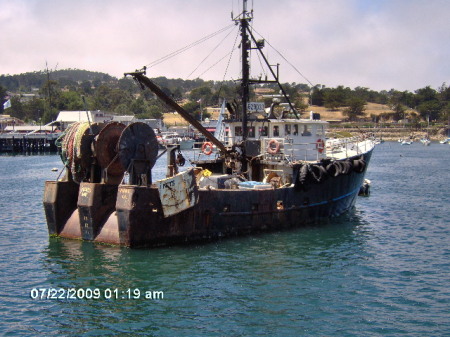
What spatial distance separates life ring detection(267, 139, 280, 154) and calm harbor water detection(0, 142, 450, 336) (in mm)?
3504

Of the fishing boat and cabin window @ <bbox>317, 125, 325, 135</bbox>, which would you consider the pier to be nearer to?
the fishing boat

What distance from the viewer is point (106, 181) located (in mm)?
20375

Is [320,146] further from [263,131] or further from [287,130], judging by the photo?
[263,131]

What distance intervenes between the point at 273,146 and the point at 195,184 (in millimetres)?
5548

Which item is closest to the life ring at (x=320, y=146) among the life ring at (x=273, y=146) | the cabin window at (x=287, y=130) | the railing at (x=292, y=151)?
the railing at (x=292, y=151)

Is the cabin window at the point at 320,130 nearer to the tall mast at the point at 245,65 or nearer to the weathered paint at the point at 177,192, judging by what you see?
the tall mast at the point at 245,65

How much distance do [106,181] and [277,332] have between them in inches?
389

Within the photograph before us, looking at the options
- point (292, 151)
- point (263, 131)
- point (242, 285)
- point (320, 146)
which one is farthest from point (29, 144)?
point (242, 285)

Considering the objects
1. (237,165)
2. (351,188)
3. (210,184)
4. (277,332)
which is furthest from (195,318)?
(351,188)

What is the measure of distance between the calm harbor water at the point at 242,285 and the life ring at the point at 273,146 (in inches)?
138

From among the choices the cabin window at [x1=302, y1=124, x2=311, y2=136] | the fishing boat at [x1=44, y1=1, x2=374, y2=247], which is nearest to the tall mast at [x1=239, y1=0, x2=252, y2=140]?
the fishing boat at [x1=44, y1=1, x2=374, y2=247]

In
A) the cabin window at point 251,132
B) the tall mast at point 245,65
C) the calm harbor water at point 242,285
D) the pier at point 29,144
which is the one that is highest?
the tall mast at point 245,65

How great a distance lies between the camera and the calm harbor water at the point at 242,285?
13414mm

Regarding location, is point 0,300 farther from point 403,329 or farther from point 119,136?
point 403,329
